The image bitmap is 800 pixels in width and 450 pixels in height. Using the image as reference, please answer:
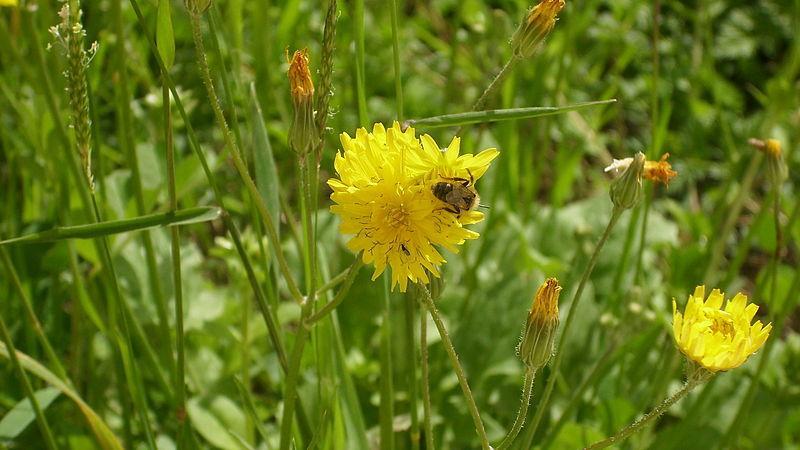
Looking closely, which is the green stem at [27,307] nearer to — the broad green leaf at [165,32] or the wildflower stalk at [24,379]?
the wildflower stalk at [24,379]

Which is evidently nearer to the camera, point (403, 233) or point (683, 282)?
point (403, 233)

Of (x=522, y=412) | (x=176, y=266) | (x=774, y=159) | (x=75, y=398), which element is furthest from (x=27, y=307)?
(x=774, y=159)

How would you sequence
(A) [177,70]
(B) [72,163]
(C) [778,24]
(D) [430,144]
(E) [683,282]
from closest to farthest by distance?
(D) [430,144]
(B) [72,163]
(E) [683,282]
(A) [177,70]
(C) [778,24]

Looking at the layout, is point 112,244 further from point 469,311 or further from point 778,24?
point 778,24

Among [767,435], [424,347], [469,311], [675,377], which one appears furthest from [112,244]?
[767,435]

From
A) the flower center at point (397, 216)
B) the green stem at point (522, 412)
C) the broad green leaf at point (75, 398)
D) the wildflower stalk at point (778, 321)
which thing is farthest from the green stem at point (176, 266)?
the wildflower stalk at point (778, 321)

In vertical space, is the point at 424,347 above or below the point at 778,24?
above

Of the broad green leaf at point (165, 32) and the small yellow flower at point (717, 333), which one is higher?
the broad green leaf at point (165, 32)
